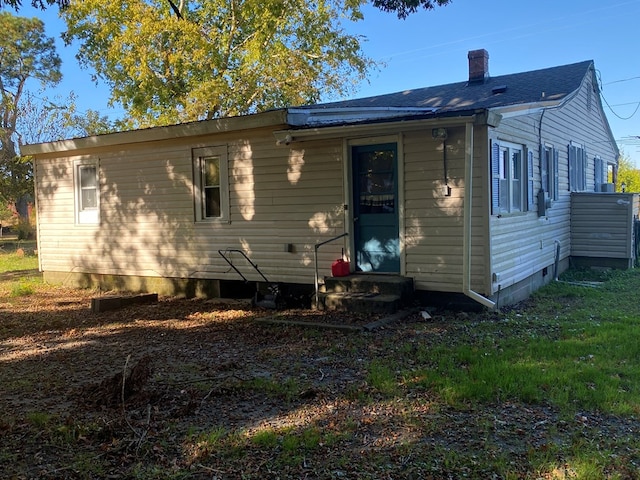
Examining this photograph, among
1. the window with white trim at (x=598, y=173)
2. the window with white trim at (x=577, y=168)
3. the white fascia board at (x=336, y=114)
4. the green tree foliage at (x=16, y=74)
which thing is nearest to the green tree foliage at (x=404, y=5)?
the white fascia board at (x=336, y=114)

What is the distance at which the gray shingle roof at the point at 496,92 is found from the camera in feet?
34.2

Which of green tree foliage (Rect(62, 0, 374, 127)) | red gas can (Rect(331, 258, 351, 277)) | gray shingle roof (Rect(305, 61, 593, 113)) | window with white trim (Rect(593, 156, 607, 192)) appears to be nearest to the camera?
red gas can (Rect(331, 258, 351, 277))

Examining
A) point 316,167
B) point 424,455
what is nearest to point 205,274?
point 316,167

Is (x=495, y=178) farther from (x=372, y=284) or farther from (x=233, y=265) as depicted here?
(x=233, y=265)

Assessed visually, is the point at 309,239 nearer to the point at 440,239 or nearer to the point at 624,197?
the point at 440,239

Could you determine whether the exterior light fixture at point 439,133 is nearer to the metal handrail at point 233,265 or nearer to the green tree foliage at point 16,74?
the metal handrail at point 233,265

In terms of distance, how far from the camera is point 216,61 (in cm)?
2038

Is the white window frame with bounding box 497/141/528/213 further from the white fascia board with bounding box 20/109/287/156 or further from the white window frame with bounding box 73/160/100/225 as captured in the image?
the white window frame with bounding box 73/160/100/225

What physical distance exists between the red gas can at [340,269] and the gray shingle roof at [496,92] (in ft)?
9.59

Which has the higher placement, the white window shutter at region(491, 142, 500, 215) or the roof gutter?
the roof gutter

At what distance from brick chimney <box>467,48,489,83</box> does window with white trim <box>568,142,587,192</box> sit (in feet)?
8.07

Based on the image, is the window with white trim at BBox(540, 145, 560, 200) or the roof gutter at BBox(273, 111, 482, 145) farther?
the window with white trim at BBox(540, 145, 560, 200)

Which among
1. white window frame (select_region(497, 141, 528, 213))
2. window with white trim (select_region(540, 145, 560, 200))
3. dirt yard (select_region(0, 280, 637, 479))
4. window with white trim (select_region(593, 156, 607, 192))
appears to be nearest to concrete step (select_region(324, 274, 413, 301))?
dirt yard (select_region(0, 280, 637, 479))

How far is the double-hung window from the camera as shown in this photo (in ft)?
26.3
